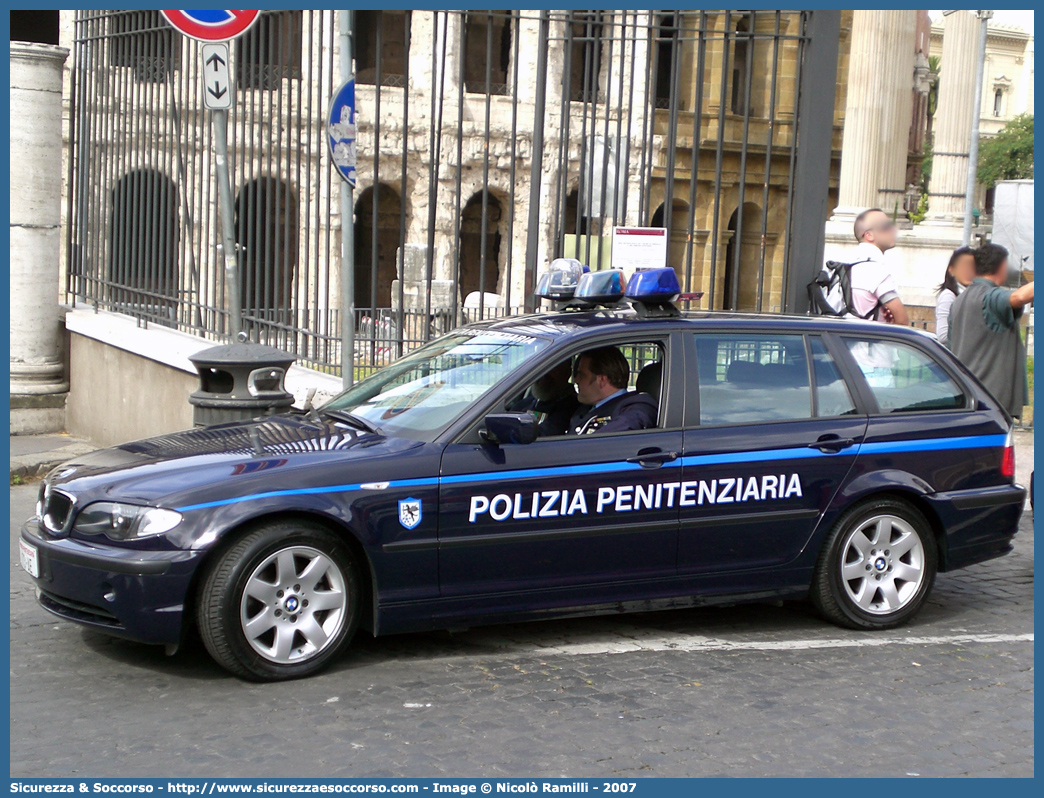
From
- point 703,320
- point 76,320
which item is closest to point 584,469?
point 703,320

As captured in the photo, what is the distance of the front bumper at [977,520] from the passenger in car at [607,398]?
→ 4.86ft

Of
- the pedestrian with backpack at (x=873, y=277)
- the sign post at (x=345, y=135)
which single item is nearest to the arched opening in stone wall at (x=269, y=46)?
the sign post at (x=345, y=135)

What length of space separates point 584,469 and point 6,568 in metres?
3.58

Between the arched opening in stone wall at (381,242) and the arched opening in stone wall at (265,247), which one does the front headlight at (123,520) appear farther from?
the arched opening in stone wall at (381,242)

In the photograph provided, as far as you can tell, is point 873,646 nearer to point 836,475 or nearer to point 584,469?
point 836,475

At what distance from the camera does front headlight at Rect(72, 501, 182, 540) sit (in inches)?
191

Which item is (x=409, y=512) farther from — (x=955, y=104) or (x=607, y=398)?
(x=955, y=104)

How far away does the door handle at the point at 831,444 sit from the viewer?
5.81 metres

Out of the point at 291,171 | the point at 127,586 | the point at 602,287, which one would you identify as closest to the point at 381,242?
the point at 291,171

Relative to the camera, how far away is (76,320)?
11961 mm

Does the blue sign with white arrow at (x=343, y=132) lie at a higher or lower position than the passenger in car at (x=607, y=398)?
higher

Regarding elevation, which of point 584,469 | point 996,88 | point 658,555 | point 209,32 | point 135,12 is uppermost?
point 996,88

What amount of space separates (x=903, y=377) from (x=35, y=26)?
30.4 m

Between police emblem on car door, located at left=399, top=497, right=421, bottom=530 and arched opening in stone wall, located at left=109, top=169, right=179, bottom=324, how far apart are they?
22.6 feet
